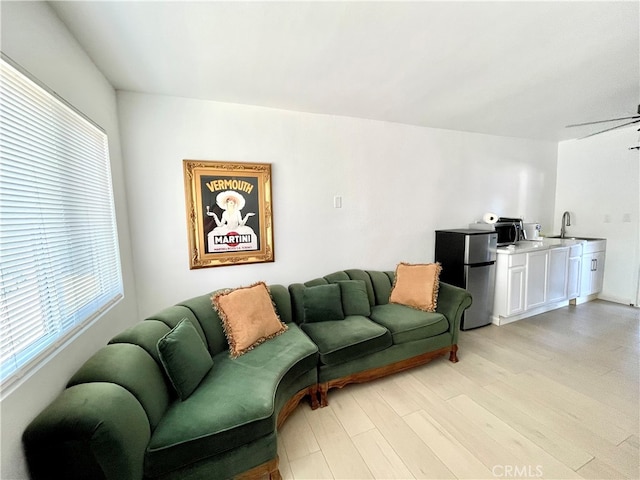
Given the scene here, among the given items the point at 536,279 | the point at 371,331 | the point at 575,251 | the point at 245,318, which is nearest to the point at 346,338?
the point at 371,331

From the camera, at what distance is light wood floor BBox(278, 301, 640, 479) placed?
1493mm

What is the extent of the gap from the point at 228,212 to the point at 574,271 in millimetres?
4980

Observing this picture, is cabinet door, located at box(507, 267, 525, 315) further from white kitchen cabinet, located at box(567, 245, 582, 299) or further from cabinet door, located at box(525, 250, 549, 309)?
white kitchen cabinet, located at box(567, 245, 582, 299)

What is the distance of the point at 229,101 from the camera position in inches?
97.1

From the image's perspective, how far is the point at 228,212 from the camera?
2523mm

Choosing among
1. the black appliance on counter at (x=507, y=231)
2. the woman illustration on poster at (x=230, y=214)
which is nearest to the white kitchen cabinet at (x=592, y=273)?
the black appliance on counter at (x=507, y=231)

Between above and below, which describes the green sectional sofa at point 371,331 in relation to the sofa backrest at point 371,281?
below

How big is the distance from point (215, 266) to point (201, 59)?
1.71 metres

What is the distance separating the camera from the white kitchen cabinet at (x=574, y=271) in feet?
12.5

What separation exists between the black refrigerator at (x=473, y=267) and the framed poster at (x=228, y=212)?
2.30 meters

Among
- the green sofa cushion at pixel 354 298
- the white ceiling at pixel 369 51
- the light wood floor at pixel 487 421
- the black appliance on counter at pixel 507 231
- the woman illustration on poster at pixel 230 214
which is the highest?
the white ceiling at pixel 369 51

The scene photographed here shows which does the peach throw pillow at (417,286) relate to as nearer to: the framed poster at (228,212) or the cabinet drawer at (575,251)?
the framed poster at (228,212)

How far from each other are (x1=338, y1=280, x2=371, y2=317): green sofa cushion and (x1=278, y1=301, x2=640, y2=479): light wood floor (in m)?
0.64

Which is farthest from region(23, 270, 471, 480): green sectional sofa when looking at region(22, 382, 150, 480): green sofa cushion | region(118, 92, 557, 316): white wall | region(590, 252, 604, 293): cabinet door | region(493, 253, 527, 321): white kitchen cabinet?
region(590, 252, 604, 293): cabinet door
